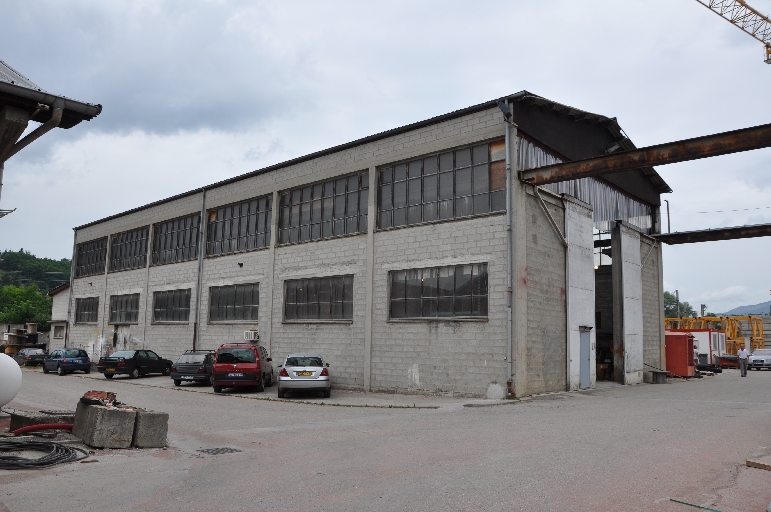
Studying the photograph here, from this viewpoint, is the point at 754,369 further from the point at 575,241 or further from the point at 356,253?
the point at 356,253

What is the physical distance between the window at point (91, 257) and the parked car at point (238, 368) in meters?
23.6

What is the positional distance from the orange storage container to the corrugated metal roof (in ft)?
98.3

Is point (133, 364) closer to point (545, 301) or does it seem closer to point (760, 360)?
point (545, 301)

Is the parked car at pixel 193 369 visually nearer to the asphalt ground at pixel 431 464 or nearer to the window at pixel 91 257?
the asphalt ground at pixel 431 464

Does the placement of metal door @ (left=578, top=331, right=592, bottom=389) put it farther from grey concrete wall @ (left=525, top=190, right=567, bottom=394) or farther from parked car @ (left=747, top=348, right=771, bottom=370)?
parked car @ (left=747, top=348, right=771, bottom=370)

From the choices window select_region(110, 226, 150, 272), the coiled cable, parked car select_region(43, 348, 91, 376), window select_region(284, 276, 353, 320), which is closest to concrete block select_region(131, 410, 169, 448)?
the coiled cable

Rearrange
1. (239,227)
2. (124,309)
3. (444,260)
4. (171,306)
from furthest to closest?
(124,309) < (171,306) < (239,227) < (444,260)

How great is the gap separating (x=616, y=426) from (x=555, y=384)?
27.6ft

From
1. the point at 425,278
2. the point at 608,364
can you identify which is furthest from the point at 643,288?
the point at 425,278

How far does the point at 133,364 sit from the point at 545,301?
19873mm

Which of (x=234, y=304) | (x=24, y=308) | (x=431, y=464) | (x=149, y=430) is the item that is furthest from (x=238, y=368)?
(x=24, y=308)

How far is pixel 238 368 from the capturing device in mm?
22016

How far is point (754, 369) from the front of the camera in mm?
42875

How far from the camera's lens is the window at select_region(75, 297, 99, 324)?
41.8m
